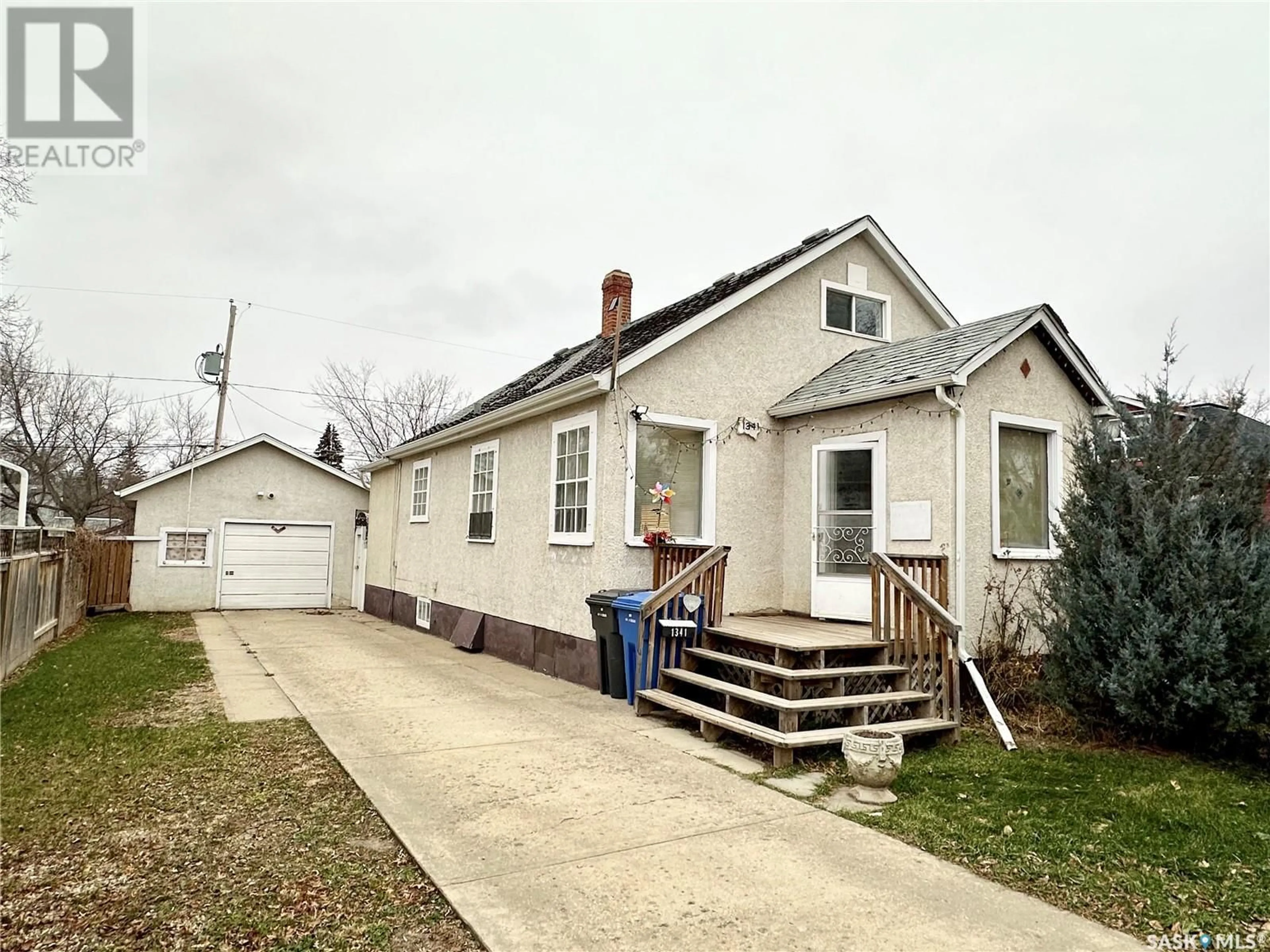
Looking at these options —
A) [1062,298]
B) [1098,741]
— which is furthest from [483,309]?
[1098,741]

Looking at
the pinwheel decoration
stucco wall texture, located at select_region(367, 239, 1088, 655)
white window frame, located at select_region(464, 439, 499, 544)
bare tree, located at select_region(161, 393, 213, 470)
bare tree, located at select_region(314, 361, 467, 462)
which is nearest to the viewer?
stucco wall texture, located at select_region(367, 239, 1088, 655)

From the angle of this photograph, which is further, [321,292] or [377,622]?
[321,292]

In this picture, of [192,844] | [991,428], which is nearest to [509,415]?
[991,428]

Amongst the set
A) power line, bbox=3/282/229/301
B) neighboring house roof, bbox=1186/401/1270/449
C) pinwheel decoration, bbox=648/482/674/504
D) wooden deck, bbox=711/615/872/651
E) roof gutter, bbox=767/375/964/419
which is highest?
power line, bbox=3/282/229/301

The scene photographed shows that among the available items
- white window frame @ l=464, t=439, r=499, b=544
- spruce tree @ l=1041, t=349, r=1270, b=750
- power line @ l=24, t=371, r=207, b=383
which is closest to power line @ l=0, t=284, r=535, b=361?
power line @ l=24, t=371, r=207, b=383

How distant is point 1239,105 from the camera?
10.3 meters

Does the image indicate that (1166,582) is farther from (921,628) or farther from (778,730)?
(778,730)

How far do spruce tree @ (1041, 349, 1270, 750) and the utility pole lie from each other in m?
22.6

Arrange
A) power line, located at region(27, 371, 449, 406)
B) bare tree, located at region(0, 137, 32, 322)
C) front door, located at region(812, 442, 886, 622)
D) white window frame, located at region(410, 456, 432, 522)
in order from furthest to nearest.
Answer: power line, located at region(27, 371, 449, 406), white window frame, located at region(410, 456, 432, 522), bare tree, located at region(0, 137, 32, 322), front door, located at region(812, 442, 886, 622)

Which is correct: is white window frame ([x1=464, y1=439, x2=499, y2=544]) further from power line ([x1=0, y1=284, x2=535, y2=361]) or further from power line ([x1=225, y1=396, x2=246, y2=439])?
power line ([x1=225, y1=396, x2=246, y2=439])

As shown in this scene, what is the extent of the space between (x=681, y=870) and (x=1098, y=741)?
409 cm

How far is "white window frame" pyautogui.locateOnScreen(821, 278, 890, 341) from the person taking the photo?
991 centimetres

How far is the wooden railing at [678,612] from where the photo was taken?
6.96 meters

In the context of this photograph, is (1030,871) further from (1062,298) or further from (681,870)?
(1062,298)
